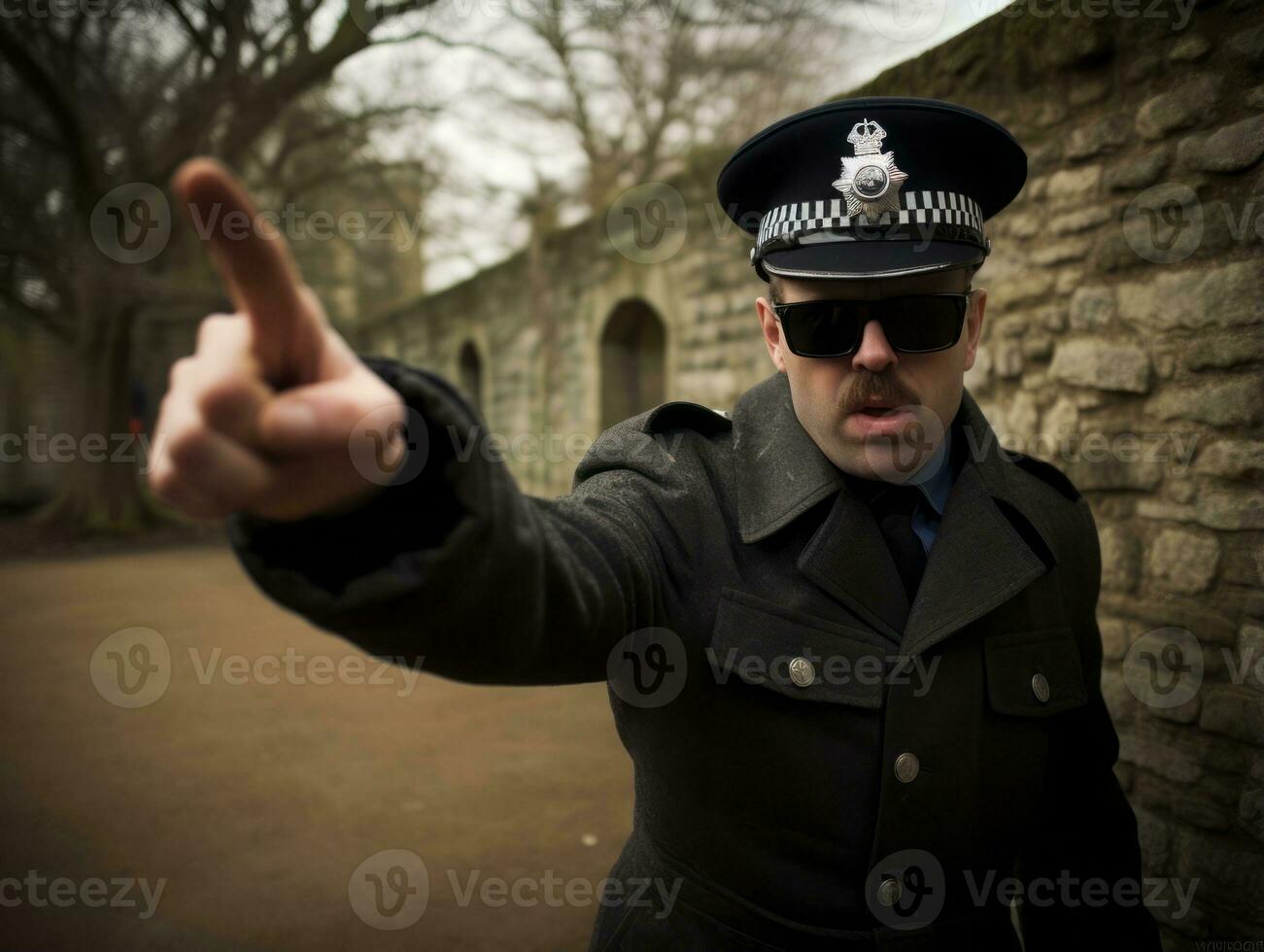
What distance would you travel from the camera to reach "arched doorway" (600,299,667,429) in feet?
26.5

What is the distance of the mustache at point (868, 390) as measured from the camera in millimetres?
1408

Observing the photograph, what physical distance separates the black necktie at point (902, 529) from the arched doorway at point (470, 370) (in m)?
11.1

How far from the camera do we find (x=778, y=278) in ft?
4.96

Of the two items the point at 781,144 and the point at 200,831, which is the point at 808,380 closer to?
the point at 781,144

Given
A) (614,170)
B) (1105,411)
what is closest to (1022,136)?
(1105,411)

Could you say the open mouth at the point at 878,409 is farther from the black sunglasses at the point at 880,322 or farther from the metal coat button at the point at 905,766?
the metal coat button at the point at 905,766

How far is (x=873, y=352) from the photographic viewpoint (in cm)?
139

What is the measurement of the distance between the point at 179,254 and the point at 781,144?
15521 millimetres

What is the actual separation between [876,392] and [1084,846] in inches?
38.9
